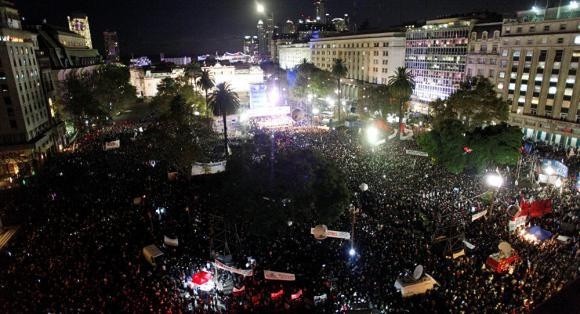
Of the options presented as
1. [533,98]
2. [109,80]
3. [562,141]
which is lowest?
[562,141]

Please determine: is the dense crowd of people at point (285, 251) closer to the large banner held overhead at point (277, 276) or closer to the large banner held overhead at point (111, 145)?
the large banner held overhead at point (277, 276)

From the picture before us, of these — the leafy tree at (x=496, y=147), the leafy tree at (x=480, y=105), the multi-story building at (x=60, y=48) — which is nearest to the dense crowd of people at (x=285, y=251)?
the leafy tree at (x=496, y=147)

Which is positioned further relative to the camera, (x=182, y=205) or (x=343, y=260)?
(x=182, y=205)

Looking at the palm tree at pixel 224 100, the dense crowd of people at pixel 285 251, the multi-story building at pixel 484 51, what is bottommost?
the dense crowd of people at pixel 285 251

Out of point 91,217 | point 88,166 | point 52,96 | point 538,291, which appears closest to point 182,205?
point 91,217

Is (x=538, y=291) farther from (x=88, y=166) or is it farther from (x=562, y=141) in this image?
(x=562, y=141)

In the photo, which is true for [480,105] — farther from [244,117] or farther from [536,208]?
[244,117]

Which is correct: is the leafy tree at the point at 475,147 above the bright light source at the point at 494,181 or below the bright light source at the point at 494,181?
above

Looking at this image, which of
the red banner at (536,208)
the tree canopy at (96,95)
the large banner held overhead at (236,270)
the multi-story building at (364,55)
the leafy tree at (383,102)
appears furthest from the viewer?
the multi-story building at (364,55)
